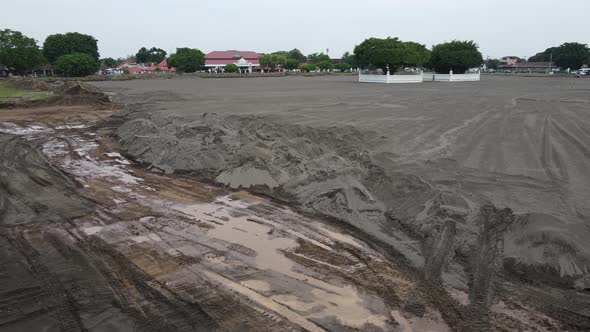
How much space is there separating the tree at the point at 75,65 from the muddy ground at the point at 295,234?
62.6m

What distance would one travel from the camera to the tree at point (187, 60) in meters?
84.3

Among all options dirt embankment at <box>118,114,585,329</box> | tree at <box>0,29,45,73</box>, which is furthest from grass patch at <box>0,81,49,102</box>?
tree at <box>0,29,45,73</box>

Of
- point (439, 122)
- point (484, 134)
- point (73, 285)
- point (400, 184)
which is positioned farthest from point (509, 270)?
point (439, 122)

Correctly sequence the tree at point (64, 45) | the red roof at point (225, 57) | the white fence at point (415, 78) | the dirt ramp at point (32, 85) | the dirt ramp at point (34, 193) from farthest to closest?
the red roof at point (225, 57)
the tree at point (64, 45)
the white fence at point (415, 78)
the dirt ramp at point (32, 85)
the dirt ramp at point (34, 193)

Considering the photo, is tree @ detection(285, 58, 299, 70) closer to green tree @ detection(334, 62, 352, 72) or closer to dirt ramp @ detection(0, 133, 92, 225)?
green tree @ detection(334, 62, 352, 72)

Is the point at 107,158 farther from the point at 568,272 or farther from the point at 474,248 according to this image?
the point at 568,272

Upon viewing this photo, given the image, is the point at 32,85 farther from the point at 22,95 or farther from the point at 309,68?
the point at 309,68

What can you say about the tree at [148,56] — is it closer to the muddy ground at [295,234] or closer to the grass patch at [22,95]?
the grass patch at [22,95]

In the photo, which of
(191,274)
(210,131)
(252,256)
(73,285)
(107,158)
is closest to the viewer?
(73,285)

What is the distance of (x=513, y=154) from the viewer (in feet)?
34.9

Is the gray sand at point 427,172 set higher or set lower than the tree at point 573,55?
lower

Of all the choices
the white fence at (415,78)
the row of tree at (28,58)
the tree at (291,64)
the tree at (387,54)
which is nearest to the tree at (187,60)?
the row of tree at (28,58)

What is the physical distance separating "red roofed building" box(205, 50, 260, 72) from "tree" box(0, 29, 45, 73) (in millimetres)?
43819

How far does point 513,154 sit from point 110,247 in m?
9.90
